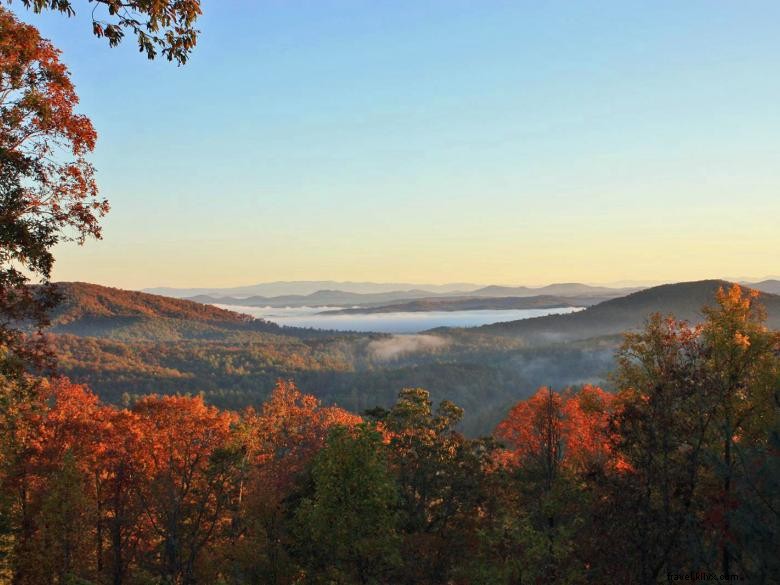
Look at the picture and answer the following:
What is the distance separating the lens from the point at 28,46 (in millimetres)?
15664

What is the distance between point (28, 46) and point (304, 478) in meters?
26.5

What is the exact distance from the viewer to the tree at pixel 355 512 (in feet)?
82.5

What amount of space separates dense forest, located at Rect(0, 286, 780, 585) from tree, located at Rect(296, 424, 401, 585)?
85 mm

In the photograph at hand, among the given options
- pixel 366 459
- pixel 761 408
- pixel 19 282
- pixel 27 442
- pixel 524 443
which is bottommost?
pixel 524 443

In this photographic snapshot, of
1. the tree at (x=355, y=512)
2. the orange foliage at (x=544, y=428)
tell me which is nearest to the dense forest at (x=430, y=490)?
the tree at (x=355, y=512)

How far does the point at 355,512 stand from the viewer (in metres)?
25.4

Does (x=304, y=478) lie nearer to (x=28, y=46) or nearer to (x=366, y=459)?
(x=366, y=459)

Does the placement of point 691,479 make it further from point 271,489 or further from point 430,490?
point 271,489

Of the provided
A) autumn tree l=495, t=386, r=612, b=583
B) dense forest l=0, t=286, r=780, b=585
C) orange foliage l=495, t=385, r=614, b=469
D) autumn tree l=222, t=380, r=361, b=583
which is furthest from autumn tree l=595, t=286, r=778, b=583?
orange foliage l=495, t=385, r=614, b=469

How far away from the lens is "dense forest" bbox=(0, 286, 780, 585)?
19.5m

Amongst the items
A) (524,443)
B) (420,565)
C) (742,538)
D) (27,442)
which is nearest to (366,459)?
(420,565)

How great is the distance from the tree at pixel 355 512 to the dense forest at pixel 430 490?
3.3 inches

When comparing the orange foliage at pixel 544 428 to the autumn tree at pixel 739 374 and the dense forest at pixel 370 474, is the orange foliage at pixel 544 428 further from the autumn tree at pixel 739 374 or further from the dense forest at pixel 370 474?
the autumn tree at pixel 739 374

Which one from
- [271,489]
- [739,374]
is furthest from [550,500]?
[271,489]
